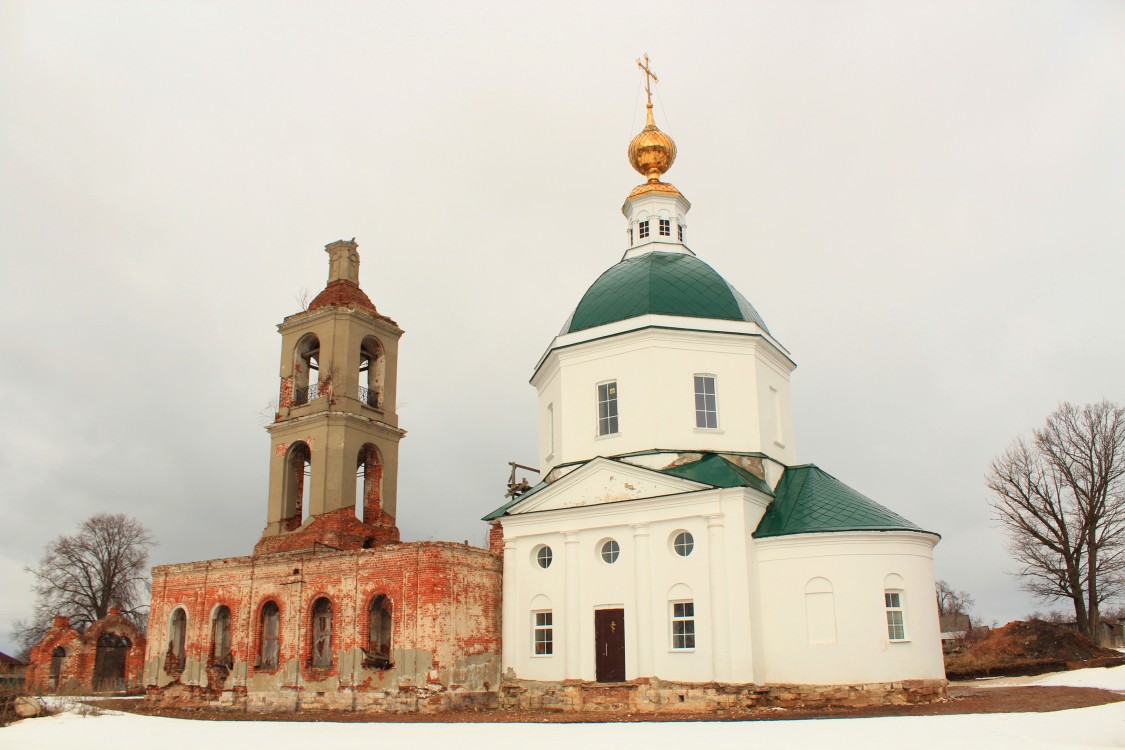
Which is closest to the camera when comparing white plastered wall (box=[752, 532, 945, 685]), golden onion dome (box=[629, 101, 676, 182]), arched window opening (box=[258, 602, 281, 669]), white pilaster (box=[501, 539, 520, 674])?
white plastered wall (box=[752, 532, 945, 685])

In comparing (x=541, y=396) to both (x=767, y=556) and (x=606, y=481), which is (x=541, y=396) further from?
(x=767, y=556)

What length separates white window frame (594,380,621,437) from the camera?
22.3 metres

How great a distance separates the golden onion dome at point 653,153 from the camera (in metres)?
27.8

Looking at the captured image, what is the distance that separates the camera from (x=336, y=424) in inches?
957

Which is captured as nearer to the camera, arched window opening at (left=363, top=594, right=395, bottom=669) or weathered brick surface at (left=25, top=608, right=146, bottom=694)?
arched window opening at (left=363, top=594, right=395, bottom=669)

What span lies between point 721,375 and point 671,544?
4534mm

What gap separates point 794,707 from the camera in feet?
58.8

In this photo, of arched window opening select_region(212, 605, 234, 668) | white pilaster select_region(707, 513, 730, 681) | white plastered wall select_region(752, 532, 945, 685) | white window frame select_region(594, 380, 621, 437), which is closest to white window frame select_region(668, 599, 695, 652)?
white pilaster select_region(707, 513, 730, 681)

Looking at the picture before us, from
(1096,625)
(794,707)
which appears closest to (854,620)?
(794,707)

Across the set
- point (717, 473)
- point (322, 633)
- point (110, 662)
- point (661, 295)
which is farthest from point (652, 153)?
point (110, 662)

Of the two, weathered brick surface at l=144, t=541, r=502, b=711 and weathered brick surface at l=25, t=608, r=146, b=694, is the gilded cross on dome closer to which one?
weathered brick surface at l=144, t=541, r=502, b=711

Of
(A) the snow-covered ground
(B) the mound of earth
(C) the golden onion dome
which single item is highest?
(C) the golden onion dome

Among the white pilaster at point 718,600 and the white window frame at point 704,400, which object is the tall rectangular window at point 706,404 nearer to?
the white window frame at point 704,400

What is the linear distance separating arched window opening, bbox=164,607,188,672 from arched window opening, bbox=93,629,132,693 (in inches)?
361
